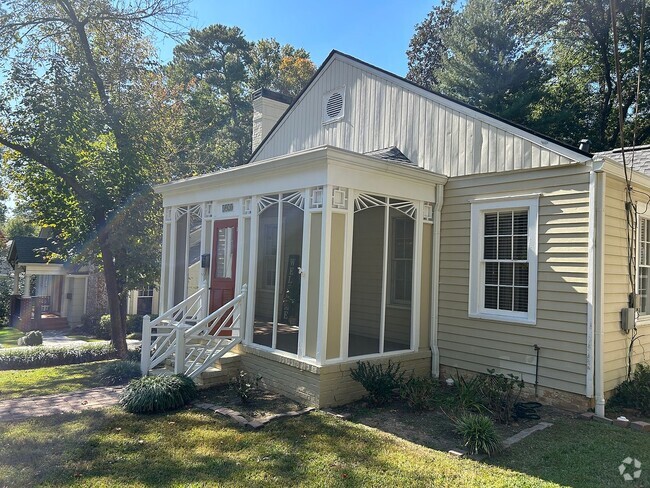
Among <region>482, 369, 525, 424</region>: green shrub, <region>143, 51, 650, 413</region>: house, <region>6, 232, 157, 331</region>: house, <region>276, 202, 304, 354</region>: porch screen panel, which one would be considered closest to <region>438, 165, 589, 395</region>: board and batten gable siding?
<region>143, 51, 650, 413</region>: house

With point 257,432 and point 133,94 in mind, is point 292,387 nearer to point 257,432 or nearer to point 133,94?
point 257,432

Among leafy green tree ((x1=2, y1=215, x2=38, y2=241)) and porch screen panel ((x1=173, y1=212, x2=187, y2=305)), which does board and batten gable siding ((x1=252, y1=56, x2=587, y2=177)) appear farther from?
leafy green tree ((x1=2, y1=215, x2=38, y2=241))

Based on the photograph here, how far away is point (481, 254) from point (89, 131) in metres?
9.98

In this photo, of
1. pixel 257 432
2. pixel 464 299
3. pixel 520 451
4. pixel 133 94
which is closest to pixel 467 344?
pixel 464 299

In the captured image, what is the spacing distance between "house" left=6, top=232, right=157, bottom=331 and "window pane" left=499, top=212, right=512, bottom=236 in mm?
15452

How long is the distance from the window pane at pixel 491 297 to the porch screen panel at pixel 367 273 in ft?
7.98

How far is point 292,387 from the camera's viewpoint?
666 centimetres

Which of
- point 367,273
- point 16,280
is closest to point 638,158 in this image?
point 367,273

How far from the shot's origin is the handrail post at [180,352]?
707 cm

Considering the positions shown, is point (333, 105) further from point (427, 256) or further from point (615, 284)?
point (615, 284)

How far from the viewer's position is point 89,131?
38.3ft

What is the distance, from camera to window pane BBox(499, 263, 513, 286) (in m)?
7.17

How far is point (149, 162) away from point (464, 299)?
934 cm

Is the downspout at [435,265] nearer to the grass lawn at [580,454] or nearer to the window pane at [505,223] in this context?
the window pane at [505,223]
